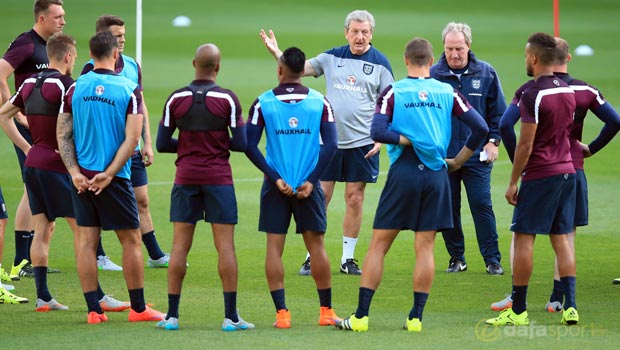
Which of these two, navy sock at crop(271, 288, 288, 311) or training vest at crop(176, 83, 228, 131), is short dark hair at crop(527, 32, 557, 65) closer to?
training vest at crop(176, 83, 228, 131)

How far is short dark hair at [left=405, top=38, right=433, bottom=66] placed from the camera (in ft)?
24.8

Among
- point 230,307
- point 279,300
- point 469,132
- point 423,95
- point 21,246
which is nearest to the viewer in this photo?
point 423,95

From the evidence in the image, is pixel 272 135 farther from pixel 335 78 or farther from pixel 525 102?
pixel 335 78

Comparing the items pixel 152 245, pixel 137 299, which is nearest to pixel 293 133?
pixel 137 299

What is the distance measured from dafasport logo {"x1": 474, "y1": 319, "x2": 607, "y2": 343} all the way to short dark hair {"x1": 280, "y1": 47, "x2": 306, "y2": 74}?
2.03 m

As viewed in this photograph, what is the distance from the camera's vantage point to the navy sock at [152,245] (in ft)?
33.1

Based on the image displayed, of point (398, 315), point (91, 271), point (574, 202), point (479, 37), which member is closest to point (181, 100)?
point (91, 271)

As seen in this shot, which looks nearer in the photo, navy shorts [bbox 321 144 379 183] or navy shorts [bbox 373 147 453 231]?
navy shorts [bbox 373 147 453 231]

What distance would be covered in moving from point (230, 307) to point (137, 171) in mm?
2766

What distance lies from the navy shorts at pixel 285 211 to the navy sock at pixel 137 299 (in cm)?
A: 93

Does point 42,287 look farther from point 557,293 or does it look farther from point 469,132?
point 469,132

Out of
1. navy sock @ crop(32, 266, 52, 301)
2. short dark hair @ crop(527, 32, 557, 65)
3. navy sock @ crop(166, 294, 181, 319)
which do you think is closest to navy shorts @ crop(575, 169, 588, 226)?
short dark hair @ crop(527, 32, 557, 65)

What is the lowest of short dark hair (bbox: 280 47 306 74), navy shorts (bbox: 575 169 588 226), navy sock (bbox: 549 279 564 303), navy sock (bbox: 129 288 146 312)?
navy sock (bbox: 549 279 564 303)

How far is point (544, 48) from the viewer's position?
7719 mm
